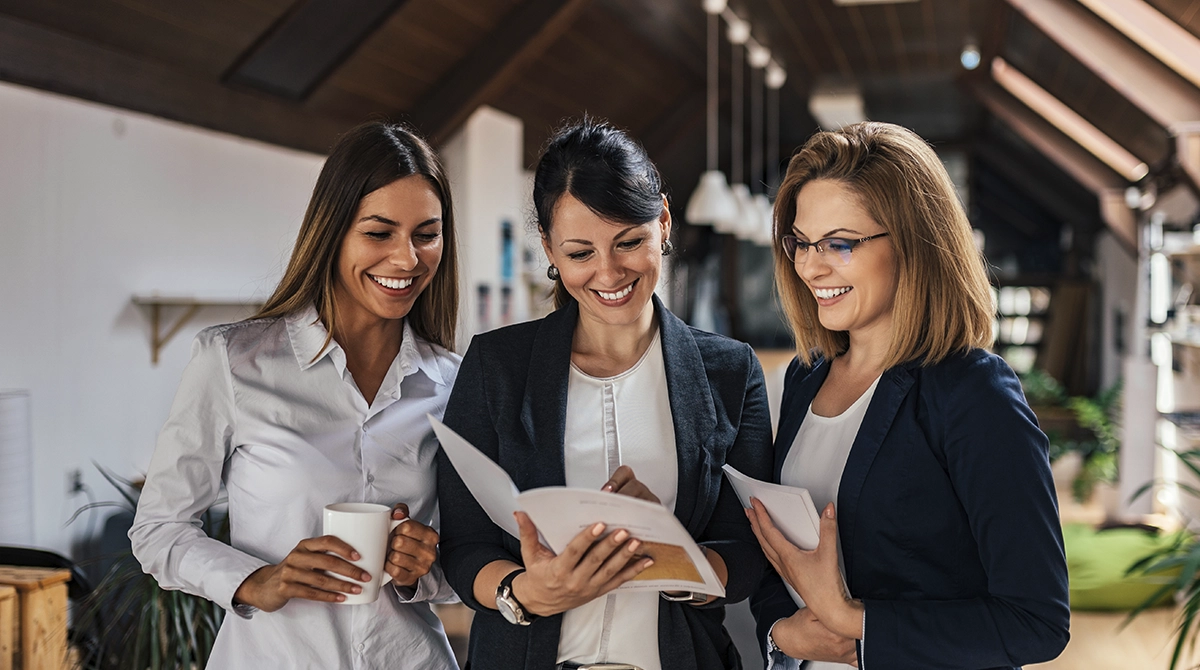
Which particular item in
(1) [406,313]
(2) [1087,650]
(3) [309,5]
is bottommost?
(2) [1087,650]

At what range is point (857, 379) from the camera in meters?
1.55

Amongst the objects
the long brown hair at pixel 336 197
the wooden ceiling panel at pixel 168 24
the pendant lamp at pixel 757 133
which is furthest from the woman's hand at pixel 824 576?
the pendant lamp at pixel 757 133

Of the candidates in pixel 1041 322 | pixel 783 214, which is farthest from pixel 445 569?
pixel 1041 322

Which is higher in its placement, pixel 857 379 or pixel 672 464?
pixel 857 379

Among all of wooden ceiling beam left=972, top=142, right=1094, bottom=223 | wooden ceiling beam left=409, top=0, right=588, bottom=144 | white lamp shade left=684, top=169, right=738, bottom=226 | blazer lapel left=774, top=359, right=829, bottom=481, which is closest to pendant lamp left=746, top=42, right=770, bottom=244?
white lamp shade left=684, top=169, right=738, bottom=226

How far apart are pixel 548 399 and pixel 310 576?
1.36 ft

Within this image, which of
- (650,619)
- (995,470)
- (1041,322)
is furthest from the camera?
(1041,322)

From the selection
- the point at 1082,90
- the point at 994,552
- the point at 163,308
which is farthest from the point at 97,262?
the point at 1082,90

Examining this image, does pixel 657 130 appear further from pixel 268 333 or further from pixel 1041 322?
pixel 268 333

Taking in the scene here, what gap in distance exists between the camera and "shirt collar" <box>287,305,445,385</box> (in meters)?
1.59

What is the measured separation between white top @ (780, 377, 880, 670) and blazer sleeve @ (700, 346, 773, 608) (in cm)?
5

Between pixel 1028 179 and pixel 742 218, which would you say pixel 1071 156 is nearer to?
pixel 742 218

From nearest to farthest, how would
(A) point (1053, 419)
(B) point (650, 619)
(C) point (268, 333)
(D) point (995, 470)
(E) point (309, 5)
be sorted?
(D) point (995, 470) → (B) point (650, 619) → (C) point (268, 333) → (E) point (309, 5) → (A) point (1053, 419)

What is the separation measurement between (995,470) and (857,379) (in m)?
0.32
